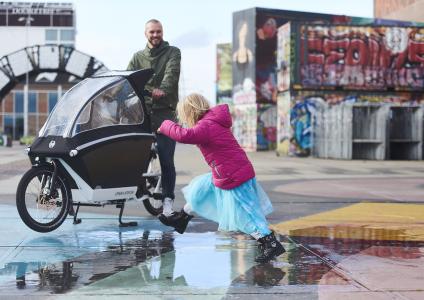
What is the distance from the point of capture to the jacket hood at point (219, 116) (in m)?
5.13

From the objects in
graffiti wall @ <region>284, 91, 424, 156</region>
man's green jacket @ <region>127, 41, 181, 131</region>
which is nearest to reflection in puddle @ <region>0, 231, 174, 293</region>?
man's green jacket @ <region>127, 41, 181, 131</region>

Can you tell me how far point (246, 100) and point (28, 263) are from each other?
120ft

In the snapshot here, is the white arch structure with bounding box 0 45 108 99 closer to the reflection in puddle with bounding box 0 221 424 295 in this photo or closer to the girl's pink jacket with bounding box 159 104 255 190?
the reflection in puddle with bounding box 0 221 424 295

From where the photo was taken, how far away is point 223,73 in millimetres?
56875

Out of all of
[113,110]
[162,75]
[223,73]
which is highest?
[223,73]

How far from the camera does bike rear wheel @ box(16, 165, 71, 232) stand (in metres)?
5.93

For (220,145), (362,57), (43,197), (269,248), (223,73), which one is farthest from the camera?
(223,73)

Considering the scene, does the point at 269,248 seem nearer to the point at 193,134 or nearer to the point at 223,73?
the point at 193,134

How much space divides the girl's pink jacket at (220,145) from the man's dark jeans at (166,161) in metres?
1.45

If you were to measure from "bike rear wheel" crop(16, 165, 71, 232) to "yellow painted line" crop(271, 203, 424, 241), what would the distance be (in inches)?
85.2

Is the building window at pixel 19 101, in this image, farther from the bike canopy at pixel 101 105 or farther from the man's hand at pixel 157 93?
the man's hand at pixel 157 93

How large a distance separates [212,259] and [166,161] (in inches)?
73.3

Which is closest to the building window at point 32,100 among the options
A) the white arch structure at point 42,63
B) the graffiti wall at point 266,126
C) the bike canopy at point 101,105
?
the graffiti wall at point 266,126

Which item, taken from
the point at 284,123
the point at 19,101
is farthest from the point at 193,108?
the point at 19,101
